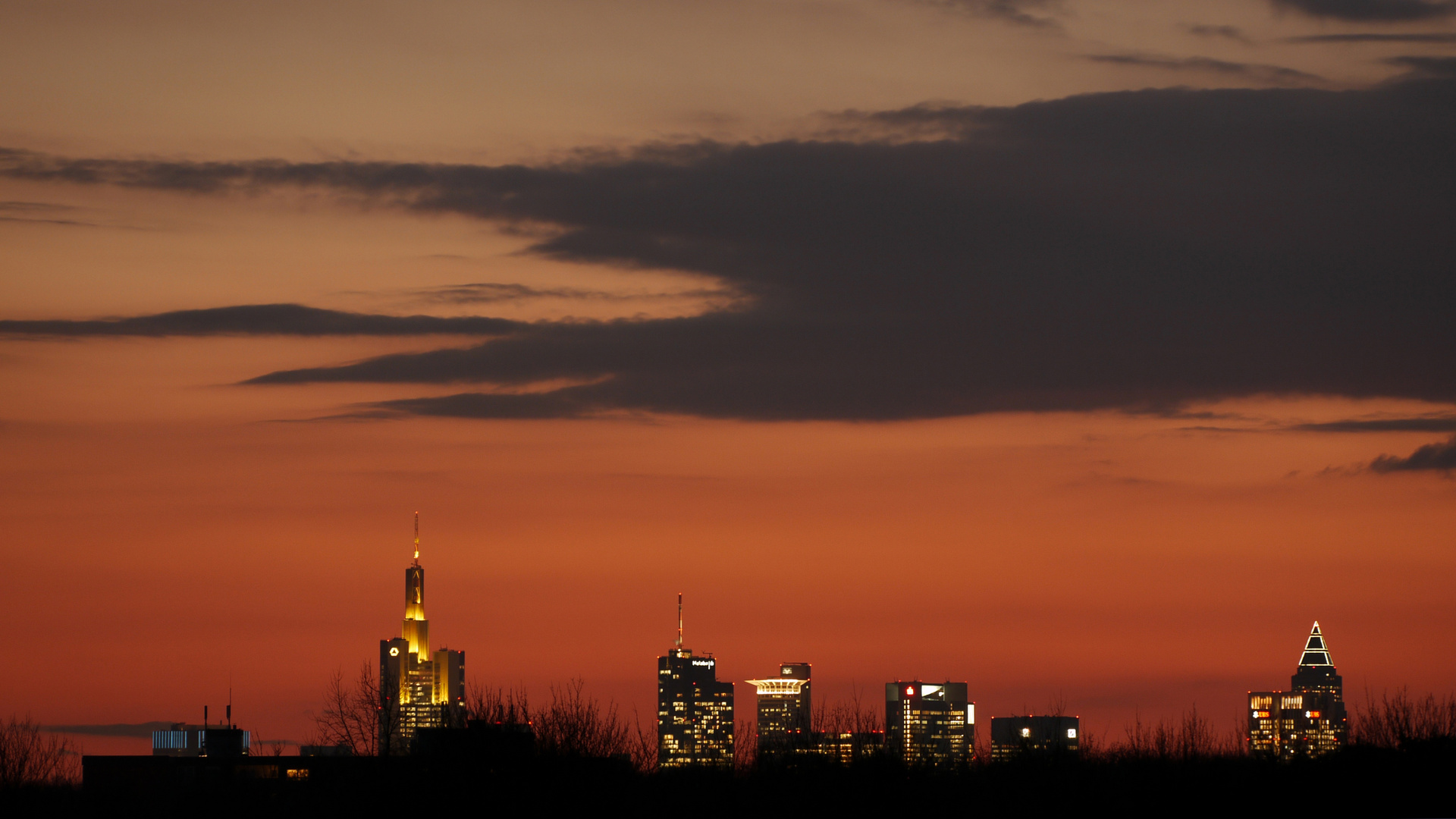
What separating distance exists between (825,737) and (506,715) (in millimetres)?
15300

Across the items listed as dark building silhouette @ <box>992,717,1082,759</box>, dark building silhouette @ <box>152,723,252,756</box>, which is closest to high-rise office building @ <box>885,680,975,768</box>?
dark building silhouette @ <box>992,717,1082,759</box>

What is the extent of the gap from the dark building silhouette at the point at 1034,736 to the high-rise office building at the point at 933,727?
72.0 inches

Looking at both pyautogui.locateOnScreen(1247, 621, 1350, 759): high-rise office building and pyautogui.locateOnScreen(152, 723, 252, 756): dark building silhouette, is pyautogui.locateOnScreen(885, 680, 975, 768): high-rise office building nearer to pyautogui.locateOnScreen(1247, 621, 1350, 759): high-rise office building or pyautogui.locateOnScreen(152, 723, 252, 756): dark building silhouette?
pyautogui.locateOnScreen(1247, 621, 1350, 759): high-rise office building

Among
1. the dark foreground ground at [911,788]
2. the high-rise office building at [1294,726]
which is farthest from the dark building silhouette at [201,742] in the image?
the high-rise office building at [1294,726]

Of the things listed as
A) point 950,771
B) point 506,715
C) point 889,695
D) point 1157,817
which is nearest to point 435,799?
point 506,715

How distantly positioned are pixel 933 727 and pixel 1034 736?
12.9m

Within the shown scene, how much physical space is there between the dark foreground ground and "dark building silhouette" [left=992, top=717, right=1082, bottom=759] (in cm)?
189

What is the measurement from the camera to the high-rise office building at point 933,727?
310 feet

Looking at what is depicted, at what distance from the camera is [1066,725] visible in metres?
99.6

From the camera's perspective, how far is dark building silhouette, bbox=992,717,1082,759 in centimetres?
9025

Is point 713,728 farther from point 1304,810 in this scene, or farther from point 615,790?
point 1304,810

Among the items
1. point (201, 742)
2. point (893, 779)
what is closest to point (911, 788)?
point (893, 779)

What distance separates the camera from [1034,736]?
330 ft

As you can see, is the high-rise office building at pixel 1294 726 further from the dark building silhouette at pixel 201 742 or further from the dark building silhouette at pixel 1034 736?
the dark building silhouette at pixel 201 742
